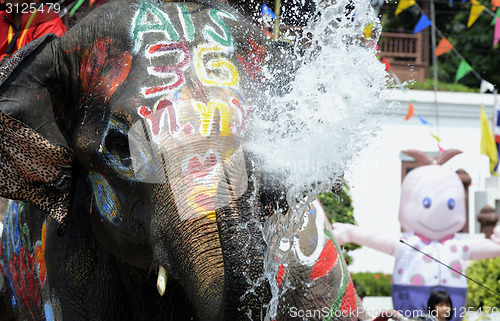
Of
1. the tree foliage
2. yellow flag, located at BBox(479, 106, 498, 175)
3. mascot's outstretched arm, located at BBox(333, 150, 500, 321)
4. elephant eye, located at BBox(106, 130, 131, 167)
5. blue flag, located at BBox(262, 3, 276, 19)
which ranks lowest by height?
the tree foliage

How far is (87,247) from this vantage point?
2.95 m

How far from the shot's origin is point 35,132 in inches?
109

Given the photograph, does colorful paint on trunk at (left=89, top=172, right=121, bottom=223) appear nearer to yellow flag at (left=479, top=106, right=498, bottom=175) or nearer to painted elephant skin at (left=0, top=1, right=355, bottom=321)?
painted elephant skin at (left=0, top=1, right=355, bottom=321)

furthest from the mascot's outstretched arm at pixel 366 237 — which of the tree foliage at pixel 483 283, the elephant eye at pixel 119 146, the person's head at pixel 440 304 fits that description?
the elephant eye at pixel 119 146

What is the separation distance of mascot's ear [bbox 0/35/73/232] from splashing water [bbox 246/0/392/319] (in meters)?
0.80

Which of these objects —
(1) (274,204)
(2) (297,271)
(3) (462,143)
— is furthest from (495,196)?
(1) (274,204)

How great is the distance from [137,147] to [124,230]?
0.31m

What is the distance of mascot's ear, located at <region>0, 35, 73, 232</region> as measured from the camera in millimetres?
2734

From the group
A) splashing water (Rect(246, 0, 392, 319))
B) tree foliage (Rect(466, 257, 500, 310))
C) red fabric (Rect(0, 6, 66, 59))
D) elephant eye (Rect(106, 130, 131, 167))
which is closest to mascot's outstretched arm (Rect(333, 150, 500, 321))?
tree foliage (Rect(466, 257, 500, 310))

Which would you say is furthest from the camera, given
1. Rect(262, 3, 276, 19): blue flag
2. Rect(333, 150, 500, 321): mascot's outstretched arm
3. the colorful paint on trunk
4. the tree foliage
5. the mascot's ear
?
the tree foliage

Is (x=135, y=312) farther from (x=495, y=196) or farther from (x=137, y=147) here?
(x=495, y=196)

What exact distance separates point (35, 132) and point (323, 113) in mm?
1023

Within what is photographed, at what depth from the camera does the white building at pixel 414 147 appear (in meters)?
12.3

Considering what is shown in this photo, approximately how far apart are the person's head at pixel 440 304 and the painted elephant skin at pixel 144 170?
10.0ft
